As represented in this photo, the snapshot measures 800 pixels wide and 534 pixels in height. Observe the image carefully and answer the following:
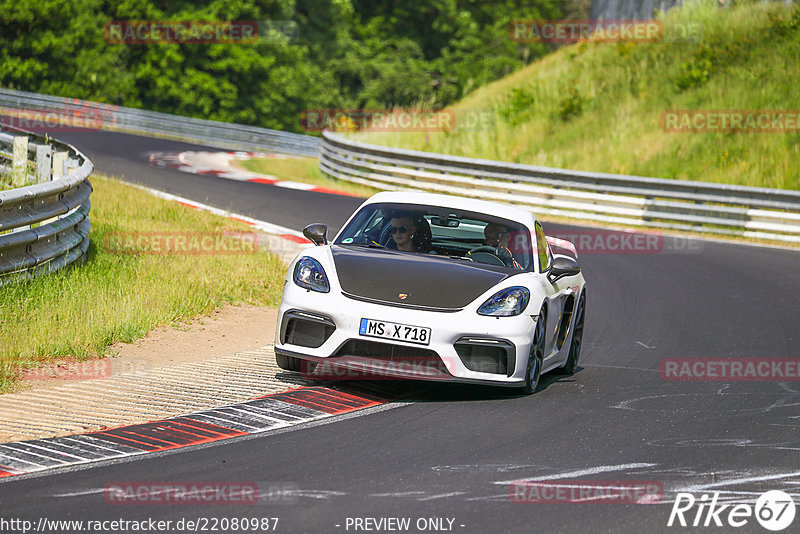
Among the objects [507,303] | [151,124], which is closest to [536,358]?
[507,303]

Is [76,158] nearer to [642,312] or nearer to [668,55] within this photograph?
[642,312]

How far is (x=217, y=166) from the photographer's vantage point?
97.2ft

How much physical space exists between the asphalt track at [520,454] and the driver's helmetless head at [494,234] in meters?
1.18

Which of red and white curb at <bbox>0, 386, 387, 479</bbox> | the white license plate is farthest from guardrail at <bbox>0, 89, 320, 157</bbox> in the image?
the white license plate

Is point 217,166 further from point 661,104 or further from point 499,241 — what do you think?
point 499,241

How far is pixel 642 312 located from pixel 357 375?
544cm

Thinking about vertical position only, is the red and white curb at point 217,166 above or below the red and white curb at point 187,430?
below

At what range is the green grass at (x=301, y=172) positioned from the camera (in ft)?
85.4

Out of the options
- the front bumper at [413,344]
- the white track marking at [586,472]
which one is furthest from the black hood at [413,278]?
the white track marking at [586,472]

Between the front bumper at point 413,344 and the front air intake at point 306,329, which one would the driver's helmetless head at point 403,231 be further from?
the front air intake at point 306,329

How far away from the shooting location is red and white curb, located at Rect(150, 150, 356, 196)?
83.3 feet

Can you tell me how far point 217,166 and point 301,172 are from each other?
119 inches

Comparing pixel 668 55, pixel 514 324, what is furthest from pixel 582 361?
pixel 668 55

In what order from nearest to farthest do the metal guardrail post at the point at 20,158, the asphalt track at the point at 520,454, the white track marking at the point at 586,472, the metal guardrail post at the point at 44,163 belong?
the asphalt track at the point at 520,454
the white track marking at the point at 586,472
the metal guardrail post at the point at 20,158
the metal guardrail post at the point at 44,163
